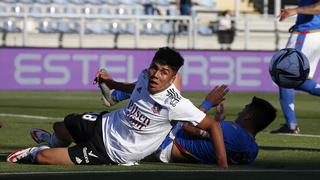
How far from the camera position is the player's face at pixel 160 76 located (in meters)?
8.95

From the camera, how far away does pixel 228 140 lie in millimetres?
9711

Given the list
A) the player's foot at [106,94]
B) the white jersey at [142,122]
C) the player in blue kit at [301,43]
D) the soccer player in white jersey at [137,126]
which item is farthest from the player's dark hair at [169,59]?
the player in blue kit at [301,43]

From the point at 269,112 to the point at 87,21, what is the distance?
57.3 ft

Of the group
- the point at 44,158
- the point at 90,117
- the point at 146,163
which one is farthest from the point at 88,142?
the point at 146,163

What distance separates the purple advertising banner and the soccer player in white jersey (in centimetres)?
1452

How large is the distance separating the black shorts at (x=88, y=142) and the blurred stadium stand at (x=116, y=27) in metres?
15.1

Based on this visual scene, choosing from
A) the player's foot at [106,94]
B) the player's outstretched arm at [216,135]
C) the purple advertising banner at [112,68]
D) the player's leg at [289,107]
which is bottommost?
the purple advertising banner at [112,68]

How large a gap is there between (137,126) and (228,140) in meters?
0.99

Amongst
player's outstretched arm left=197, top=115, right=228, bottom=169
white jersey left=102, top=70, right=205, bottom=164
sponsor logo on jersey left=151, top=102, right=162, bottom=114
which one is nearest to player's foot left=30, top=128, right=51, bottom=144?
white jersey left=102, top=70, right=205, bottom=164

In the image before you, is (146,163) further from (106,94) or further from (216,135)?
(216,135)

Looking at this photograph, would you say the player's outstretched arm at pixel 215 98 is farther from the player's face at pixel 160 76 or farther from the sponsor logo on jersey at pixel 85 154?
the sponsor logo on jersey at pixel 85 154

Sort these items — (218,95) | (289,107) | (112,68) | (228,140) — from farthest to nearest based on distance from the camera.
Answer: (112,68), (289,107), (228,140), (218,95)

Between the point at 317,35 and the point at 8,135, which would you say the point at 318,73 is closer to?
the point at 317,35

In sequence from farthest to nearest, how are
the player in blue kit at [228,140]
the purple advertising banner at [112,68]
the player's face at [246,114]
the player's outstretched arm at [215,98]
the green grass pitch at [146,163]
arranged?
the purple advertising banner at [112,68]
the player's face at [246,114]
the player in blue kit at [228,140]
the player's outstretched arm at [215,98]
the green grass pitch at [146,163]
